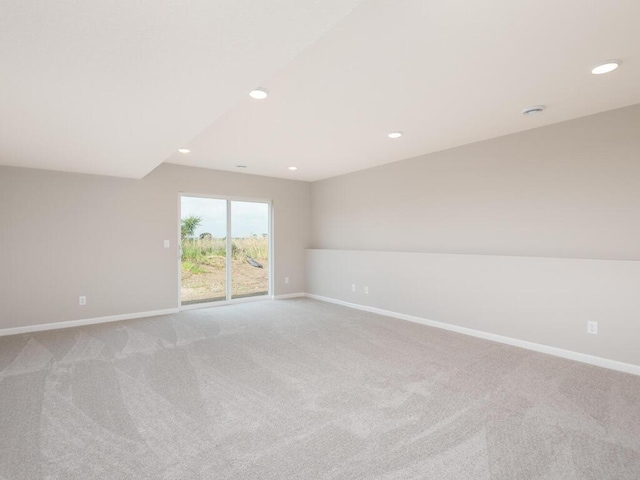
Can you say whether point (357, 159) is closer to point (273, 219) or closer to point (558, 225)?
point (273, 219)

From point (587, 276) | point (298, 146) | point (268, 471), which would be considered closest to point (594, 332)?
point (587, 276)

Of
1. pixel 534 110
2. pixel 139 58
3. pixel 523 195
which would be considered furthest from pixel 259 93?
pixel 523 195

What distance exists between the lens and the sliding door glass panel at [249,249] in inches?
237

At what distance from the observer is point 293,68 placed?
7.42ft

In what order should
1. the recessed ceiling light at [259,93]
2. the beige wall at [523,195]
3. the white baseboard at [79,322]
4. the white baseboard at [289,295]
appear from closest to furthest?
the recessed ceiling light at [259,93] → the beige wall at [523,195] → the white baseboard at [79,322] → the white baseboard at [289,295]

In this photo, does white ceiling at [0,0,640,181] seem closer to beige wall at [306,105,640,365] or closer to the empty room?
the empty room

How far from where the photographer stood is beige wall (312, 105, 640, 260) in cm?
309

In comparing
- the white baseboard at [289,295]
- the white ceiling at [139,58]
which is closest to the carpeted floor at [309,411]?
the white ceiling at [139,58]

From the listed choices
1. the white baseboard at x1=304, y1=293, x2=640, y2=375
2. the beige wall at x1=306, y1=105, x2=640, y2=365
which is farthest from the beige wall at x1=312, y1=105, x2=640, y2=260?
the white baseboard at x1=304, y1=293, x2=640, y2=375

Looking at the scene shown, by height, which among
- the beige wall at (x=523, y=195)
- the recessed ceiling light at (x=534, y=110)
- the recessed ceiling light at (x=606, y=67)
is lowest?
the beige wall at (x=523, y=195)

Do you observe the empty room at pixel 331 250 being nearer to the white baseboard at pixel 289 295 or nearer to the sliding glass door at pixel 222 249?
the sliding glass door at pixel 222 249

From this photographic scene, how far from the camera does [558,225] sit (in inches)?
137

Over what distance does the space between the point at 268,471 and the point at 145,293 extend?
4.21m

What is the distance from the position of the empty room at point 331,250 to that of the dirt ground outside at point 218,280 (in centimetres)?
5
